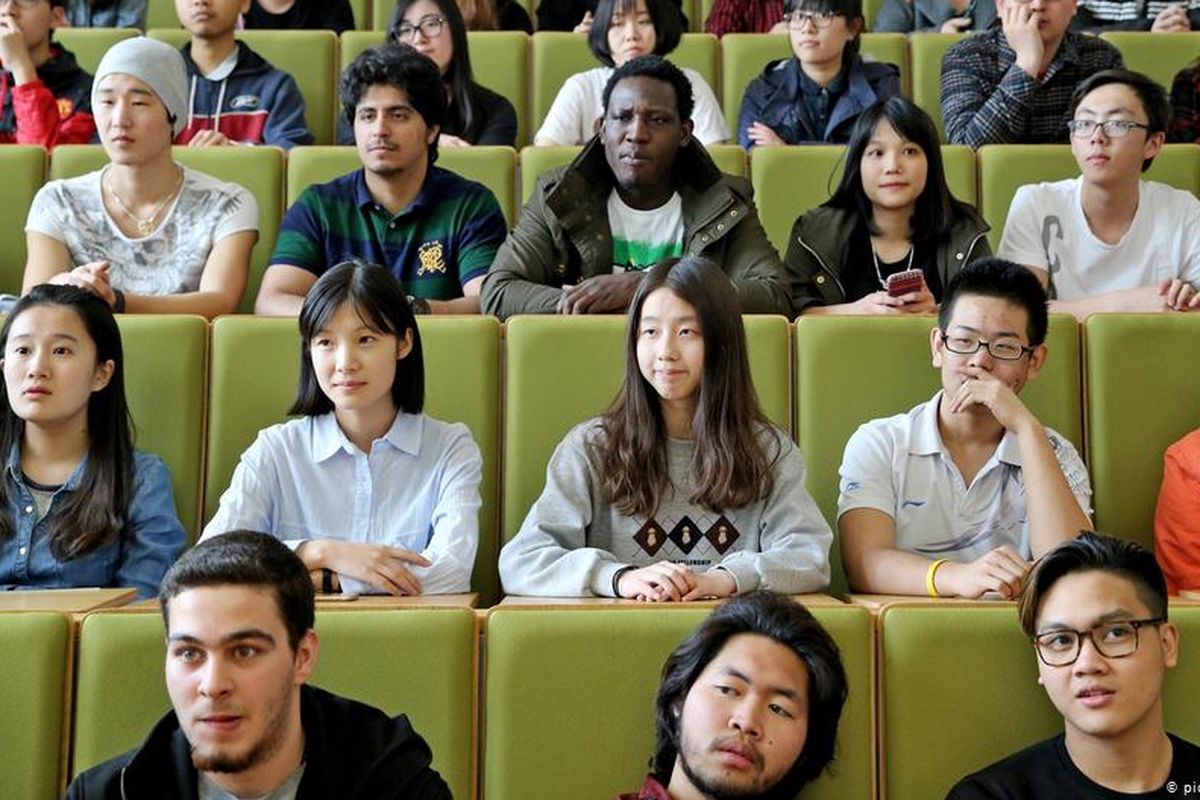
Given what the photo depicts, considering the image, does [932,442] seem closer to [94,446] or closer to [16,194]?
[94,446]

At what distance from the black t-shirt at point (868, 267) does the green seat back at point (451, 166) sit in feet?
1.91

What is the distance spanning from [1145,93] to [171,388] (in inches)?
58.4

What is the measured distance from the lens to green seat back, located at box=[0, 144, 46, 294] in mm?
2600

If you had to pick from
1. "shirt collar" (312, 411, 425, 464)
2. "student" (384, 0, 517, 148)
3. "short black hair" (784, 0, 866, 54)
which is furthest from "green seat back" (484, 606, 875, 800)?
"short black hair" (784, 0, 866, 54)

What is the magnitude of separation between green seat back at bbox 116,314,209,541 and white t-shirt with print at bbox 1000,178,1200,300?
1.19 m

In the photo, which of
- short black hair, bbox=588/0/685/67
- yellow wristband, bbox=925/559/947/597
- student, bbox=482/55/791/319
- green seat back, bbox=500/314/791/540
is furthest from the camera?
short black hair, bbox=588/0/685/67

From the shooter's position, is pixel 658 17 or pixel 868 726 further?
pixel 658 17

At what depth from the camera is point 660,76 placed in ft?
8.00

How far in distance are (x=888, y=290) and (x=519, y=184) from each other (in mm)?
758

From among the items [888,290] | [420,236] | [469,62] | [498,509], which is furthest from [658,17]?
[498,509]

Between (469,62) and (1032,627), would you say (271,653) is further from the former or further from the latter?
(469,62)

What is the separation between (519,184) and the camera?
9.12 ft

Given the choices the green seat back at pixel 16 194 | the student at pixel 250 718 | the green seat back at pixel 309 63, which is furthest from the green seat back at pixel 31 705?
the green seat back at pixel 309 63

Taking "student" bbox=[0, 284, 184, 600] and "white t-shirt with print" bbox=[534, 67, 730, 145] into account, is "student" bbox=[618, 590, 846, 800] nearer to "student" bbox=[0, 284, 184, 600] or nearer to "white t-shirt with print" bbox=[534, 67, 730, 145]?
"student" bbox=[0, 284, 184, 600]
